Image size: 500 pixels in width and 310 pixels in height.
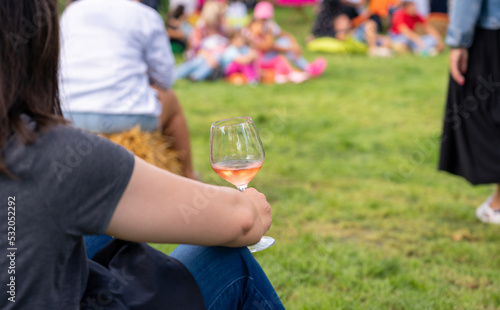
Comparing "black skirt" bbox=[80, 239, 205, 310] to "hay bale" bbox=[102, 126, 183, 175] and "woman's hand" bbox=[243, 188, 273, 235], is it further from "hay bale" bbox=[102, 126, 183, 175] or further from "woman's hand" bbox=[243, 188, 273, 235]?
"hay bale" bbox=[102, 126, 183, 175]

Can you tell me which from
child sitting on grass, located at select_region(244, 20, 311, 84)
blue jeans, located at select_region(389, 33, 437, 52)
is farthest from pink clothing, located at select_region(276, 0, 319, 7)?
child sitting on grass, located at select_region(244, 20, 311, 84)

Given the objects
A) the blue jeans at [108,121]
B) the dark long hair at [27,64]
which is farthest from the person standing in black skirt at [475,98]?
the dark long hair at [27,64]

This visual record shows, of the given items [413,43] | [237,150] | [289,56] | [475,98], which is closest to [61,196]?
[237,150]

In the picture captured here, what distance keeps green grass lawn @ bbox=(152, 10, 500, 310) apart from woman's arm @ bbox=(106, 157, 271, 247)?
1.30m

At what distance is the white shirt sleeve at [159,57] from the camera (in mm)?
3652

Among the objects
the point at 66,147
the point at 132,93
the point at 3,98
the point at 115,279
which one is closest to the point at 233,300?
the point at 115,279

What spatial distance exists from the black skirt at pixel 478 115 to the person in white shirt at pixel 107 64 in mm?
1830

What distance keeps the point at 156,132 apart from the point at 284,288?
1.55 m

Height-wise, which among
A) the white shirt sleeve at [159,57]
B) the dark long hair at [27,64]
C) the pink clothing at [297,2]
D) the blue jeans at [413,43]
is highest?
the dark long hair at [27,64]

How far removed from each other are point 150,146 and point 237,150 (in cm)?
203

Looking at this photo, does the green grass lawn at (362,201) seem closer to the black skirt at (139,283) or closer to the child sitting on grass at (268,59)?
the child sitting on grass at (268,59)

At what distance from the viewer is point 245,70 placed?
8.34 metres

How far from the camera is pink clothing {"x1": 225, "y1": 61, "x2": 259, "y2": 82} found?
830 centimetres

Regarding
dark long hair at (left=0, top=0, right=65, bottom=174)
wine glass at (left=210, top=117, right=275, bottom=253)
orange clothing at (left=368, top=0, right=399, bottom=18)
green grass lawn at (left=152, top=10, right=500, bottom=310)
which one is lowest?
orange clothing at (left=368, top=0, right=399, bottom=18)
